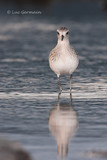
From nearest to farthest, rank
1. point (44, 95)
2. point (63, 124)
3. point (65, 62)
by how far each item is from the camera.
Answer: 1. point (63, 124)
2. point (44, 95)
3. point (65, 62)

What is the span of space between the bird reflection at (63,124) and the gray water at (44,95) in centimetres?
6

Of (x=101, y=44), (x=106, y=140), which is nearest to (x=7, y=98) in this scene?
(x=106, y=140)

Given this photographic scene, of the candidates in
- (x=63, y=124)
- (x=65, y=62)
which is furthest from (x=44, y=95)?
(x=63, y=124)

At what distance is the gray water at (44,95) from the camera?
9.97 m

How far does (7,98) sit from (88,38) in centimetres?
1653

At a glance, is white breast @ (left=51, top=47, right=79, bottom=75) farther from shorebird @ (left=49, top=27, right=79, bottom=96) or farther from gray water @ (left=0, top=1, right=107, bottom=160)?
gray water @ (left=0, top=1, right=107, bottom=160)

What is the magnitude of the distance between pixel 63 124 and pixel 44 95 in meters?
3.59

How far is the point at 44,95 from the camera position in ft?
48.9

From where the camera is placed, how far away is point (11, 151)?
7.67 meters

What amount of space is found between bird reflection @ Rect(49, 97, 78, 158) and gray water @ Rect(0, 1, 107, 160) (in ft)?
0.20

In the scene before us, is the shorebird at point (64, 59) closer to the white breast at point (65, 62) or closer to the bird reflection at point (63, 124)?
the white breast at point (65, 62)

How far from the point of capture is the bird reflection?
961 centimetres

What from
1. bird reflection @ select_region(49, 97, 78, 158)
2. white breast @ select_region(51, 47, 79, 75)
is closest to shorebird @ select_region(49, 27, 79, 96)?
white breast @ select_region(51, 47, 79, 75)

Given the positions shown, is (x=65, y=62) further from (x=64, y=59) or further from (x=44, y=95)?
(x=44, y=95)
